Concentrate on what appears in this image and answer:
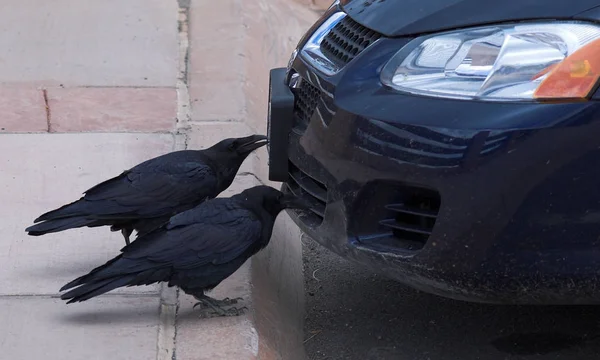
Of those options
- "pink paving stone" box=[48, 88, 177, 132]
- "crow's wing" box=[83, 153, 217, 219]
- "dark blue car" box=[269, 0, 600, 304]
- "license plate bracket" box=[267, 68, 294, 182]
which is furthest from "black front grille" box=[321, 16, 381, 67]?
"pink paving stone" box=[48, 88, 177, 132]

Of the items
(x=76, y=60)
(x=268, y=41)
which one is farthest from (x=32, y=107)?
(x=268, y=41)

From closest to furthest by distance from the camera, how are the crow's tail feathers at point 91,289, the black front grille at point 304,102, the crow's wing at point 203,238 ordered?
the crow's tail feathers at point 91,289
the crow's wing at point 203,238
the black front grille at point 304,102

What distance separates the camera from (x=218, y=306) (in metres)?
4.18

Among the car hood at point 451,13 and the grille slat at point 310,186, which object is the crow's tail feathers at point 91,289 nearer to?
the grille slat at point 310,186

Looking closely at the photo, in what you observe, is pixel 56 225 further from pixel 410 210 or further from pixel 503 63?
pixel 503 63

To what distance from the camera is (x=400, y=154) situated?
3.50 m

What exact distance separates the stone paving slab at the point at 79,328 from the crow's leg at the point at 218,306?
0.20m

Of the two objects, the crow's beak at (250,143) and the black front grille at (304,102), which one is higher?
the black front grille at (304,102)

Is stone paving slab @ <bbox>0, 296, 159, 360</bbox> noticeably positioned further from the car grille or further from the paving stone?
the car grille

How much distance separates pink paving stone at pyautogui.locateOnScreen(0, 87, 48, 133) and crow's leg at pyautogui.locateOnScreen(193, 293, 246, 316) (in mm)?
2231

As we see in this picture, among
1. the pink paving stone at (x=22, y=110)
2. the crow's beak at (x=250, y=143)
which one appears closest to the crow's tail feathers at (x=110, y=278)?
the crow's beak at (x=250, y=143)

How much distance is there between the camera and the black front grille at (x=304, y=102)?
162 inches

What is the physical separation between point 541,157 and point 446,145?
32 centimetres

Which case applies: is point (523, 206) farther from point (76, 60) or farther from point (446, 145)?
point (76, 60)
